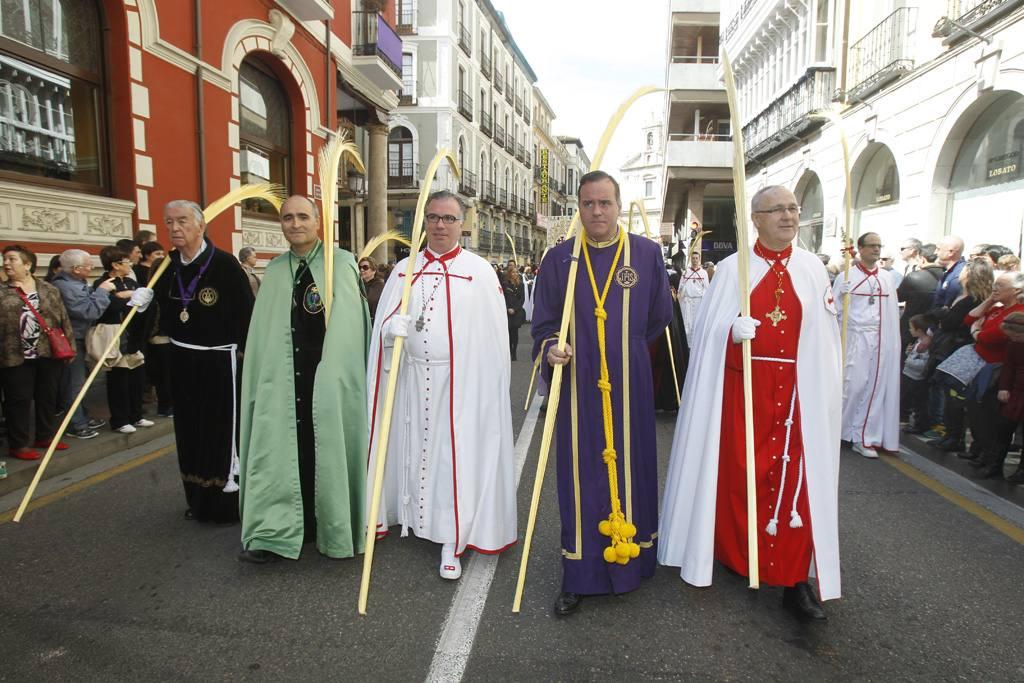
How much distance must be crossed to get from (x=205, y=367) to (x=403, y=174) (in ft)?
96.6

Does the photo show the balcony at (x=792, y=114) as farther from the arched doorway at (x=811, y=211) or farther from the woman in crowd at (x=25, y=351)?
the woman in crowd at (x=25, y=351)

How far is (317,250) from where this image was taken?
3646 millimetres

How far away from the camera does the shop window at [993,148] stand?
9242 mm

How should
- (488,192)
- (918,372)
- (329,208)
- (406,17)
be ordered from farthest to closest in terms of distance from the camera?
(488,192)
(406,17)
(918,372)
(329,208)

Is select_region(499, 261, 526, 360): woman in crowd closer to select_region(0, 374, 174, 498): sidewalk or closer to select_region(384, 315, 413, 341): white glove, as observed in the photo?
select_region(0, 374, 174, 498): sidewalk

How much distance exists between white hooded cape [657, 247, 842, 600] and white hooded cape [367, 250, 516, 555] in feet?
3.06

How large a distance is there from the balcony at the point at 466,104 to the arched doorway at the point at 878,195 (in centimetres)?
2229

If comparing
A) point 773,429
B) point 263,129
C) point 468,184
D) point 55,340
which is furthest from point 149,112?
point 468,184

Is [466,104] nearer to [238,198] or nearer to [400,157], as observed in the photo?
[400,157]

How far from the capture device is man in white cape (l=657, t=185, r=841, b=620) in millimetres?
2965

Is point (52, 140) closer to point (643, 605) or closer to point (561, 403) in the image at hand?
point (561, 403)

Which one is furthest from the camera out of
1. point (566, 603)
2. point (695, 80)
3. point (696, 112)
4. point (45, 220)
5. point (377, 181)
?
point (696, 112)

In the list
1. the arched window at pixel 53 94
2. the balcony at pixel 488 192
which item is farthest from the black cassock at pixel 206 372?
the balcony at pixel 488 192

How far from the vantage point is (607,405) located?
3.02 meters
